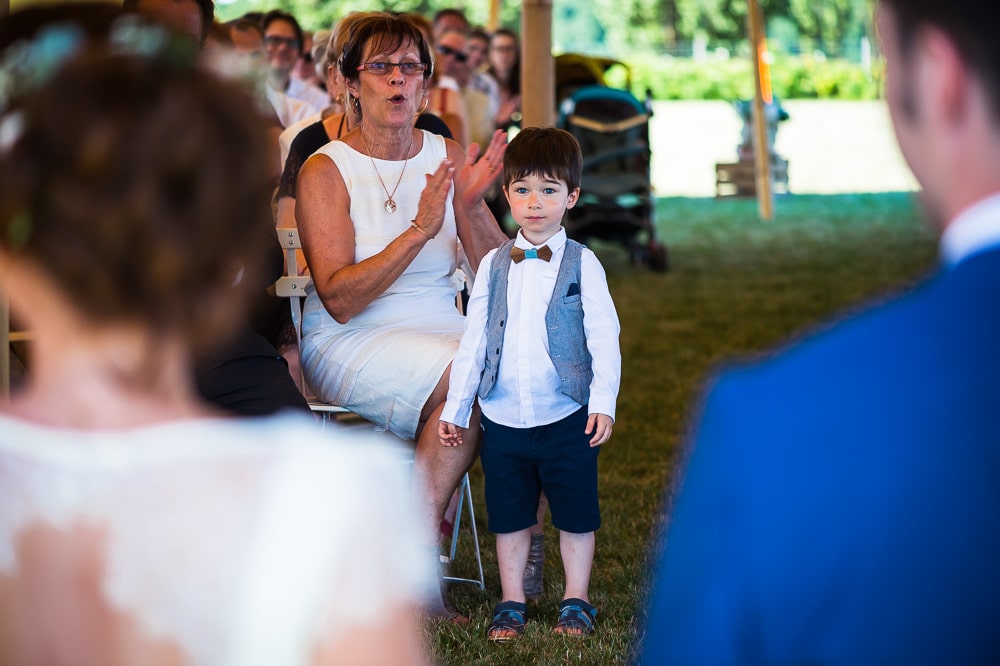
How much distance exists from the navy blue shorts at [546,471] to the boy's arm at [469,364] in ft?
0.34

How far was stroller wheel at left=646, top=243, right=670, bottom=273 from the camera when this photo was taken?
35.5 feet

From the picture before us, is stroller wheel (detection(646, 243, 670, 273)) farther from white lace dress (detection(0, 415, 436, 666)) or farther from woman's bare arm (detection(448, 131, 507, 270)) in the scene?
white lace dress (detection(0, 415, 436, 666))

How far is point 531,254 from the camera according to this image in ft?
11.0

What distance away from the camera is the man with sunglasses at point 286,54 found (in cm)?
725

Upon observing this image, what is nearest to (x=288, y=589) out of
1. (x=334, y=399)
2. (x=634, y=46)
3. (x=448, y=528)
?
(x=334, y=399)

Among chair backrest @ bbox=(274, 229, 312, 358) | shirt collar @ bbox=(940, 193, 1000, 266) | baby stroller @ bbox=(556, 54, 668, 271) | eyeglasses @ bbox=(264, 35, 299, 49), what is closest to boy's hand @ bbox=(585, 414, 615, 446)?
chair backrest @ bbox=(274, 229, 312, 358)

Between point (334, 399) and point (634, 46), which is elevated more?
point (634, 46)

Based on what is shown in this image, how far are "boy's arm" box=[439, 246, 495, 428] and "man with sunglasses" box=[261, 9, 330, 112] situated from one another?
4.04 meters

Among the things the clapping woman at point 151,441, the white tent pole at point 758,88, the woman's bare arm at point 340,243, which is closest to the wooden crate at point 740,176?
the white tent pole at point 758,88

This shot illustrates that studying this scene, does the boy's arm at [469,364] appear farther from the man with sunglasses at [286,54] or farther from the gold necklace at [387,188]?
the man with sunglasses at [286,54]

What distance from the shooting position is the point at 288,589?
3.56ft

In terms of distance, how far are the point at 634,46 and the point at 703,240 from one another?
27.3 meters

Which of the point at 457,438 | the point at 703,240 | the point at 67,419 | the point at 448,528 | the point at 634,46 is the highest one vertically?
the point at 634,46

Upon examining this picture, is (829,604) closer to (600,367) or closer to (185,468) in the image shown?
(185,468)
